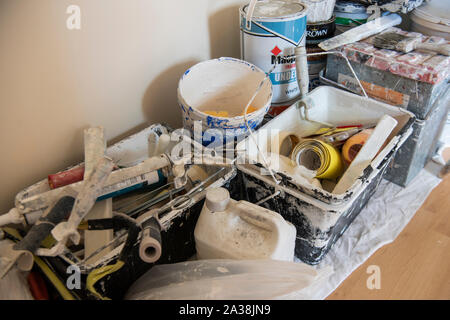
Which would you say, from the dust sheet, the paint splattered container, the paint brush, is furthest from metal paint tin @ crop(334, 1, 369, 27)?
the dust sheet

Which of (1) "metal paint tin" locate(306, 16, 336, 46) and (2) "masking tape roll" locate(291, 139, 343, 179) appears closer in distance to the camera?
(2) "masking tape roll" locate(291, 139, 343, 179)

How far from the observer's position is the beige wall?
686 mm

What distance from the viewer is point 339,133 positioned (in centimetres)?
94

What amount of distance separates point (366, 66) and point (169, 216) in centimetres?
67

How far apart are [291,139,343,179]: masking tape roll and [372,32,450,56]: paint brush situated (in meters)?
0.34

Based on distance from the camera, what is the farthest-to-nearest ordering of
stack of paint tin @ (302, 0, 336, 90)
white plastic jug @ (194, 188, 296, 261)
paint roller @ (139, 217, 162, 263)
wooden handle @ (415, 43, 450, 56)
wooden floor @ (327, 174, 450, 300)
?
stack of paint tin @ (302, 0, 336, 90)
wooden handle @ (415, 43, 450, 56)
wooden floor @ (327, 174, 450, 300)
white plastic jug @ (194, 188, 296, 261)
paint roller @ (139, 217, 162, 263)

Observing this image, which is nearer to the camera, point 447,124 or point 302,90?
point 302,90

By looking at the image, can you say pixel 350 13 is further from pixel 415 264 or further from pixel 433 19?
pixel 415 264

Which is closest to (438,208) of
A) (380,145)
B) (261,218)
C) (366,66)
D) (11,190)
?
(380,145)

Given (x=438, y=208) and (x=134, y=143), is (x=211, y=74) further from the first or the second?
(x=438, y=208)

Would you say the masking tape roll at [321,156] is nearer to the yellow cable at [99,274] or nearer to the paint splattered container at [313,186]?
the paint splattered container at [313,186]

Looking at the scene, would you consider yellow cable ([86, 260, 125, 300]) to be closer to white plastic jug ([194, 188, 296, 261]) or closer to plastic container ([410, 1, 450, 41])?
white plastic jug ([194, 188, 296, 261])

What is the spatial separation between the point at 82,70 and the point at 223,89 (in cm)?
38

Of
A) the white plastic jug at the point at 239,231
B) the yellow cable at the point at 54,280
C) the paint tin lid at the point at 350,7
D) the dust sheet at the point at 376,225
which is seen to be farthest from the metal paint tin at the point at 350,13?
the yellow cable at the point at 54,280
